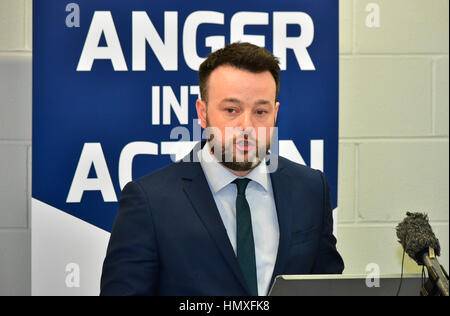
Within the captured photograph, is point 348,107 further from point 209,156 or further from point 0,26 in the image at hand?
point 0,26

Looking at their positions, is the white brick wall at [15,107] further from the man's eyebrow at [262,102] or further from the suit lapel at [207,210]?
the man's eyebrow at [262,102]

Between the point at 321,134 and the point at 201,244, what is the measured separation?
0.83 m

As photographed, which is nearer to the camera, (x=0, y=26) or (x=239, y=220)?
(x=239, y=220)

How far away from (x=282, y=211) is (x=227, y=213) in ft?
0.51

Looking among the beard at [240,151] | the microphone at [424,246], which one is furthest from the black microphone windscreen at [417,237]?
the beard at [240,151]

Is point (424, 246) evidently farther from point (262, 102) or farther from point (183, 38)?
point (183, 38)

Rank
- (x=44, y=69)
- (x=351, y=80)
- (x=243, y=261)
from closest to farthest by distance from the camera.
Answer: (x=243, y=261)
(x=44, y=69)
(x=351, y=80)

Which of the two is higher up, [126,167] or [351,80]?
[351,80]

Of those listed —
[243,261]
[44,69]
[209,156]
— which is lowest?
[243,261]

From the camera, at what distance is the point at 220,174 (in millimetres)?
1525

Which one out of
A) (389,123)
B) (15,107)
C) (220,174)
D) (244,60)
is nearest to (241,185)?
(220,174)

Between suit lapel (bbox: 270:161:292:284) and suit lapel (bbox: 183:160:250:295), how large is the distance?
0.14 m
